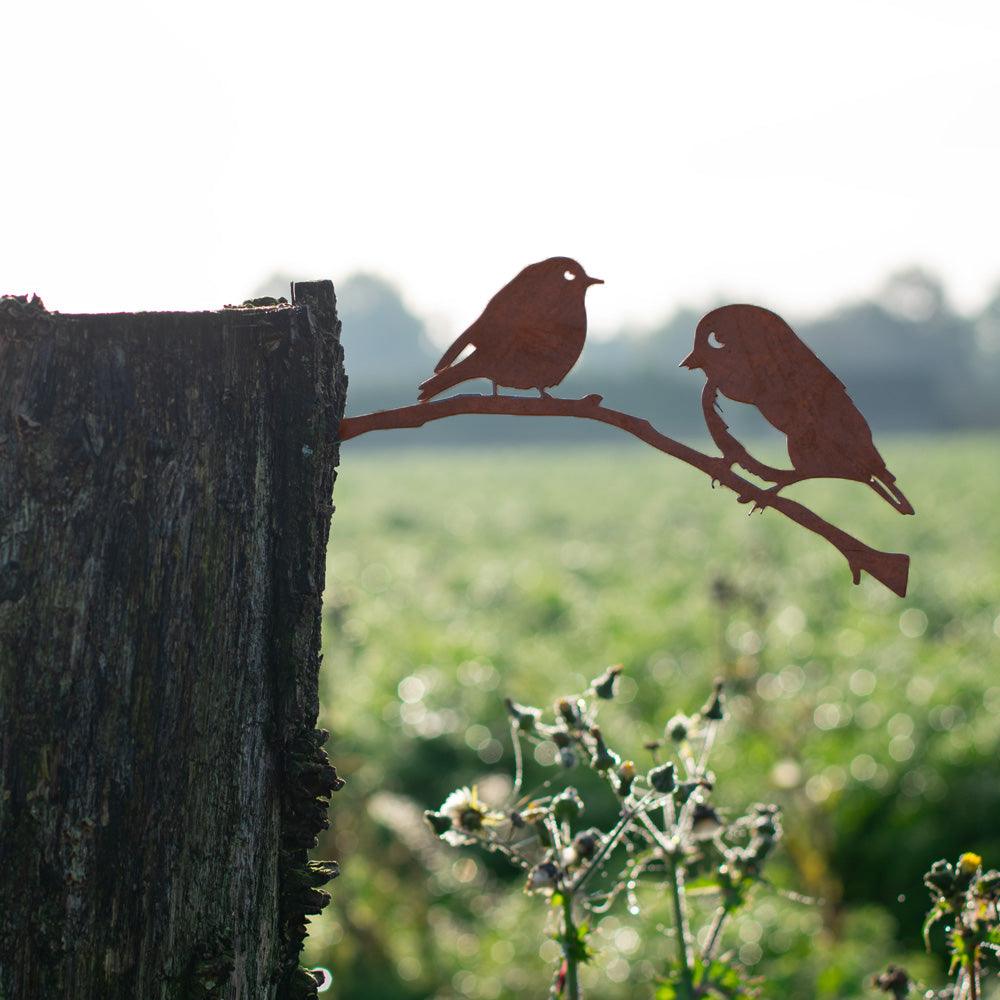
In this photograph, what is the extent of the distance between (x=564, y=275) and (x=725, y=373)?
0.83 ft

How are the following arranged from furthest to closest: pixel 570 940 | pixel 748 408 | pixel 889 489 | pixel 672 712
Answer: pixel 748 408, pixel 672 712, pixel 889 489, pixel 570 940

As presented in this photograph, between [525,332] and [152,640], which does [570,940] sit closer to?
[152,640]

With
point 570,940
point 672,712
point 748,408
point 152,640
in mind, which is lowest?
point 570,940

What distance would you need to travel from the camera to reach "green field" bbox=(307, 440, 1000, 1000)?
15.3 feet

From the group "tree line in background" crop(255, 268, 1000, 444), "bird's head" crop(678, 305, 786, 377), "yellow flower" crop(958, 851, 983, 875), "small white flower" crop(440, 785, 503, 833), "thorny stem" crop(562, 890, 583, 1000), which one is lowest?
"thorny stem" crop(562, 890, 583, 1000)

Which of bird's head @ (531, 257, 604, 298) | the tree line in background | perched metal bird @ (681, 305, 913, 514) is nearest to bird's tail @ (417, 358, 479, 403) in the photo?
bird's head @ (531, 257, 604, 298)

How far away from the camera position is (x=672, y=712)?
7.74 meters

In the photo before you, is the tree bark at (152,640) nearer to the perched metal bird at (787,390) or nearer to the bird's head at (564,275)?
the bird's head at (564,275)

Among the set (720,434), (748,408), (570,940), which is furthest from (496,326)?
(748,408)

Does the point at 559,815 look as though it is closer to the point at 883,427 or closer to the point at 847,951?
the point at 847,951

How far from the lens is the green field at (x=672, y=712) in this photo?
4.66 m

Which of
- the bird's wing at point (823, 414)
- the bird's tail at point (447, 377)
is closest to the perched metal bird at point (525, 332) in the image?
the bird's tail at point (447, 377)

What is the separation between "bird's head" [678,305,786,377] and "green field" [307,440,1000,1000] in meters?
0.73

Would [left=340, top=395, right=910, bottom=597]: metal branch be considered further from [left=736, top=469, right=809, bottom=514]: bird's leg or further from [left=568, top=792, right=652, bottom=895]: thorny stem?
[left=568, top=792, right=652, bottom=895]: thorny stem
